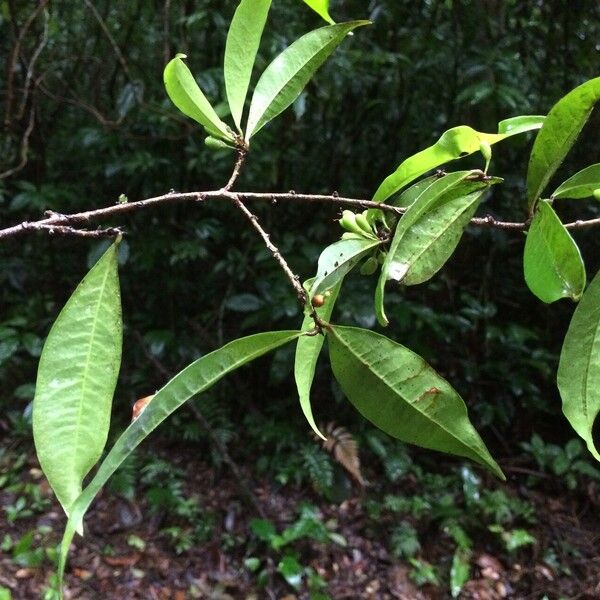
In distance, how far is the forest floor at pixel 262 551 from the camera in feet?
4.79

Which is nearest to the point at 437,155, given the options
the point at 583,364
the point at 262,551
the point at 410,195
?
the point at 410,195

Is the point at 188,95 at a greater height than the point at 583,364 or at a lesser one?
greater

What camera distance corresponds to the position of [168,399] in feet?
0.86

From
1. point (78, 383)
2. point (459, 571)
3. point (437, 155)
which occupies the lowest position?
point (459, 571)

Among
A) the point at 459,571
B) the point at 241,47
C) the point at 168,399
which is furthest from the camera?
the point at 459,571

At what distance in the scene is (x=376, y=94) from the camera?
6.02ft

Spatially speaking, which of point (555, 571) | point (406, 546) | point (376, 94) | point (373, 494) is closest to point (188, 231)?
point (376, 94)

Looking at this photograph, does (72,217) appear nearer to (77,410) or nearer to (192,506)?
(77,410)

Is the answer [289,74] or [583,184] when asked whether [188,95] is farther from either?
[583,184]

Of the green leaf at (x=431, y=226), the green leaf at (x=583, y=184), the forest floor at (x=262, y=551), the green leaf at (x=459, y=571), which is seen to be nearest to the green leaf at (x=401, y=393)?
the green leaf at (x=431, y=226)

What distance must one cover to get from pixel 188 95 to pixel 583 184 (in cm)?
23

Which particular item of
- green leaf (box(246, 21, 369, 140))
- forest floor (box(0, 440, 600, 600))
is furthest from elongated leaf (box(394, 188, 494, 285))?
forest floor (box(0, 440, 600, 600))

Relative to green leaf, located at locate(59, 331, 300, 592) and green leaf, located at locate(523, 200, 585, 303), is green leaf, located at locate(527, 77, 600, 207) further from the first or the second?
green leaf, located at locate(59, 331, 300, 592)

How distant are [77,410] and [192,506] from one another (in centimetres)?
145
